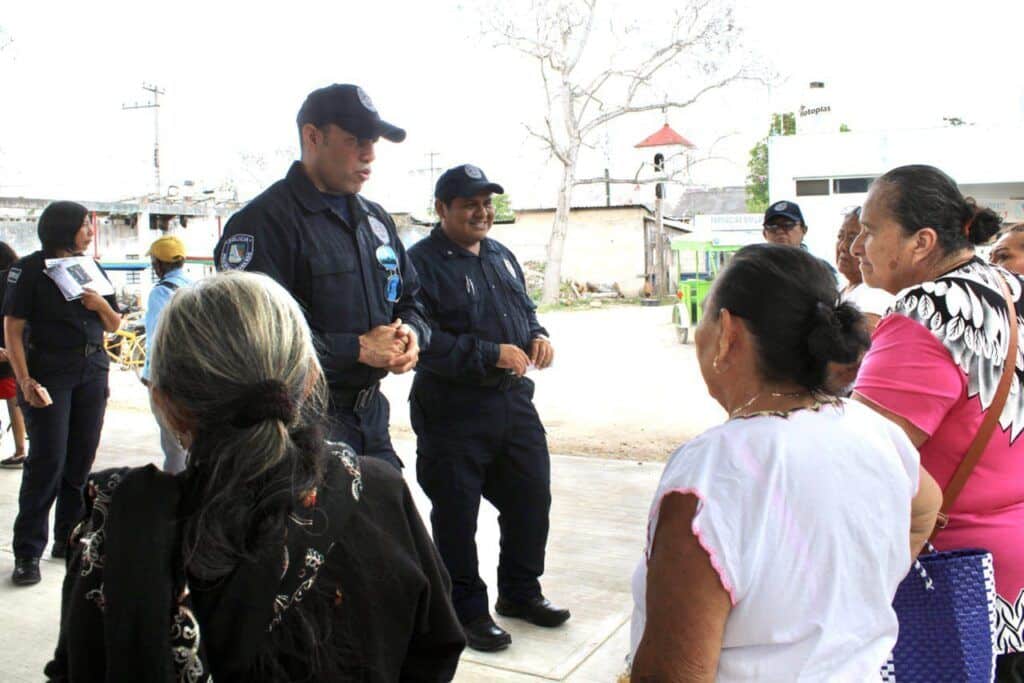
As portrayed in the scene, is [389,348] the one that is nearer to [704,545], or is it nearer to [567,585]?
[704,545]

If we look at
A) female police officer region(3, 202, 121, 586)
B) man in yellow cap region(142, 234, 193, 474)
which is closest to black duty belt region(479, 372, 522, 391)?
female police officer region(3, 202, 121, 586)

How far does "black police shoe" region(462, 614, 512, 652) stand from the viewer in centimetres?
360

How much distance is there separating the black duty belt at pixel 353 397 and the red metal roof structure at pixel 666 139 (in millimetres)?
34687

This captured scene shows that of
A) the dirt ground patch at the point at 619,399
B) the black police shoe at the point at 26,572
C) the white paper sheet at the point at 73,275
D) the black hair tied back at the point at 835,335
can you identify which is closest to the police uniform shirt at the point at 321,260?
the black hair tied back at the point at 835,335

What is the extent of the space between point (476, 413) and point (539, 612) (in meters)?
0.93

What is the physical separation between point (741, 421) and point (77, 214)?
4.35 m

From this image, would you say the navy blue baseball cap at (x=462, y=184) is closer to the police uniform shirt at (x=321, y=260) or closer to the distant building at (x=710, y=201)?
the police uniform shirt at (x=321, y=260)

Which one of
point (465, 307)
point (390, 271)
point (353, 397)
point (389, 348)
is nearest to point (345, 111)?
point (390, 271)

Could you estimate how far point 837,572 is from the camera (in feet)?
4.42

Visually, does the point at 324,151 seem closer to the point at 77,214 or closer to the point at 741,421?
the point at 741,421

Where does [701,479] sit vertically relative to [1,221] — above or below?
below

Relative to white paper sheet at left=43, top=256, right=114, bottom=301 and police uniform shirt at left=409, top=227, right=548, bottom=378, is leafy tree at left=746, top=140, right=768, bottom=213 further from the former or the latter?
police uniform shirt at left=409, top=227, right=548, bottom=378

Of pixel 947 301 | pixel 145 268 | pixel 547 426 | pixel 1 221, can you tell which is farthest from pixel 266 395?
pixel 1 221

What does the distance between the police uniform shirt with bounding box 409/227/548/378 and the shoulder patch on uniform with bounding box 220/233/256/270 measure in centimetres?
100
